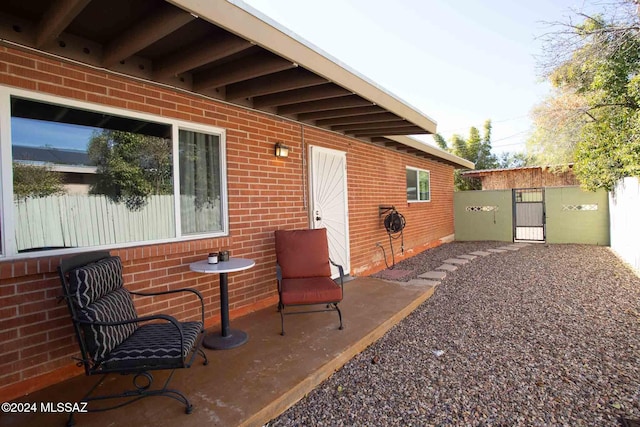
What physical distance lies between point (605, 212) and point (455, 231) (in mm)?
4159

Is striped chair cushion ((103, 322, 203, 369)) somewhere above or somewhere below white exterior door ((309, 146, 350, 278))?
below

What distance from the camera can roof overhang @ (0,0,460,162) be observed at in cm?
212

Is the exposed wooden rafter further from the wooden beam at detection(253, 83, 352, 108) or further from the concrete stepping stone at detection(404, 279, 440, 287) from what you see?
the concrete stepping stone at detection(404, 279, 440, 287)

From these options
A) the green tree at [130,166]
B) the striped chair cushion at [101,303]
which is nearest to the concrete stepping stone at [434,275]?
the green tree at [130,166]

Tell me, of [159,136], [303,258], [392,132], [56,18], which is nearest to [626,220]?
[392,132]

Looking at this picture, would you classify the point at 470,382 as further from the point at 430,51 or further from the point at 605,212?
the point at 430,51

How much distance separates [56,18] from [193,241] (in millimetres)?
1970

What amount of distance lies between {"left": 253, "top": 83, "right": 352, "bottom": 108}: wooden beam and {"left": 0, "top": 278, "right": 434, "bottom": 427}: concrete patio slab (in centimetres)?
251

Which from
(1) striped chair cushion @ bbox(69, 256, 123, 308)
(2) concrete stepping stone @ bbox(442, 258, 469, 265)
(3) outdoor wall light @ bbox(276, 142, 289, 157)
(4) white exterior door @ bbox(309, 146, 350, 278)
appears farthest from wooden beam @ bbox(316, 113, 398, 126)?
(2) concrete stepping stone @ bbox(442, 258, 469, 265)

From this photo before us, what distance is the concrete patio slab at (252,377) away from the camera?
1933mm

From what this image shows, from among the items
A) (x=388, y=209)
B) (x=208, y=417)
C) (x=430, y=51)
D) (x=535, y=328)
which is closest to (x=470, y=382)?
(x=535, y=328)

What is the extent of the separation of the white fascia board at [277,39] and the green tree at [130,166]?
4.79ft

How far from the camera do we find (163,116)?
3.09 metres

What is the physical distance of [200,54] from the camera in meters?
2.62
